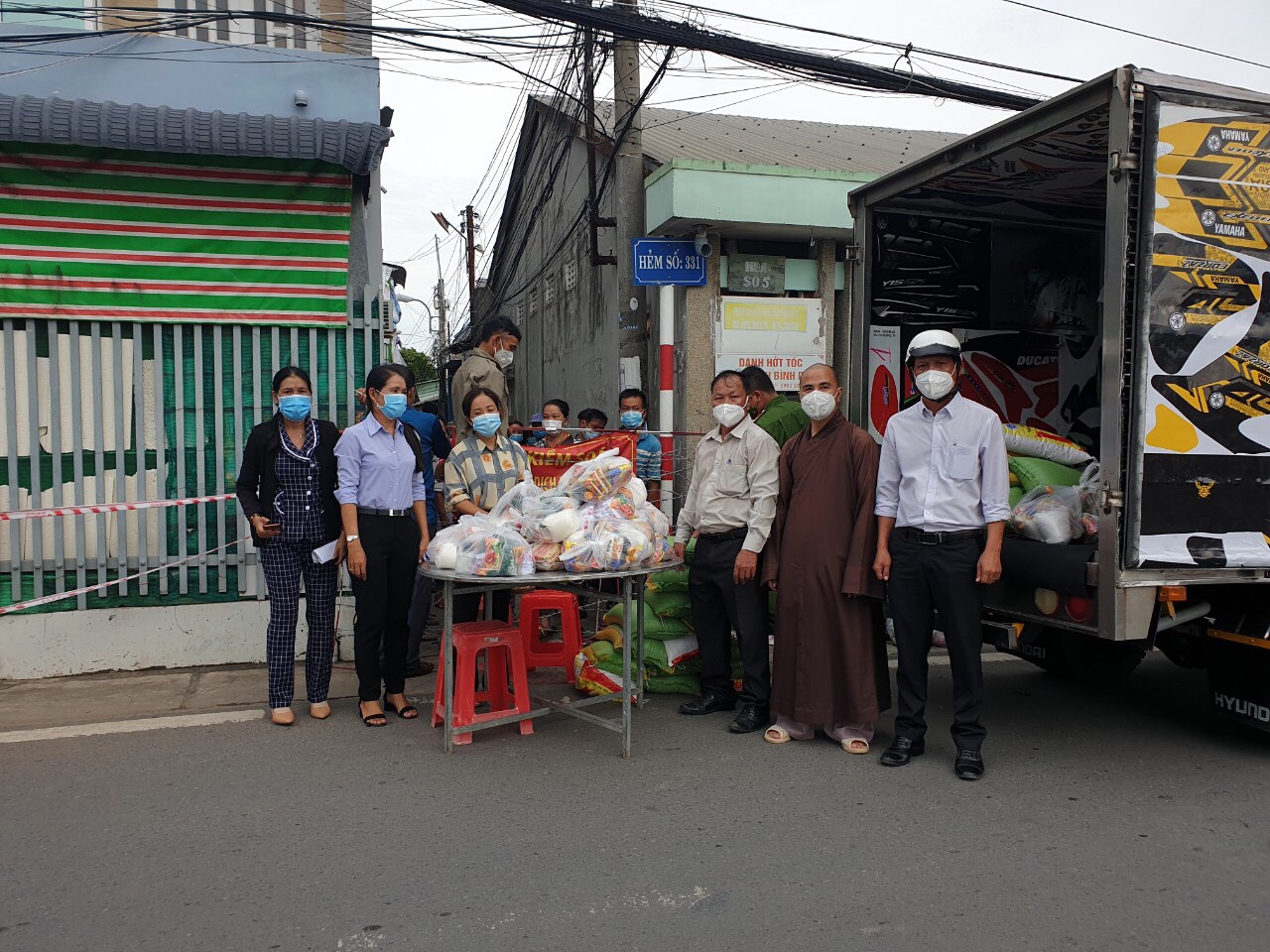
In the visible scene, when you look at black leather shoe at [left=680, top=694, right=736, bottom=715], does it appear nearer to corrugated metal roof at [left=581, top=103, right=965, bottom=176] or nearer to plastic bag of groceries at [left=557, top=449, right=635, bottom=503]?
plastic bag of groceries at [left=557, top=449, right=635, bottom=503]

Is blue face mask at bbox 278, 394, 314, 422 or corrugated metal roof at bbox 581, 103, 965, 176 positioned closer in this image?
blue face mask at bbox 278, 394, 314, 422

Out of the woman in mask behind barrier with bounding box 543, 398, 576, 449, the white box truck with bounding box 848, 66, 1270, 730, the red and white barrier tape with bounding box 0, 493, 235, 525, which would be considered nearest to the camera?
the white box truck with bounding box 848, 66, 1270, 730

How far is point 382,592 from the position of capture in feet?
15.9

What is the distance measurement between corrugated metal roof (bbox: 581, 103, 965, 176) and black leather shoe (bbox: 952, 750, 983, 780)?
7238 mm

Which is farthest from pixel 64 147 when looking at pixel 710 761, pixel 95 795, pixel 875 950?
pixel 875 950

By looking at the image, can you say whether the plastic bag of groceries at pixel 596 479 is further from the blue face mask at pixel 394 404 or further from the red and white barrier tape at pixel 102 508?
the red and white barrier tape at pixel 102 508

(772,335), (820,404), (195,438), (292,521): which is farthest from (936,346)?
(772,335)

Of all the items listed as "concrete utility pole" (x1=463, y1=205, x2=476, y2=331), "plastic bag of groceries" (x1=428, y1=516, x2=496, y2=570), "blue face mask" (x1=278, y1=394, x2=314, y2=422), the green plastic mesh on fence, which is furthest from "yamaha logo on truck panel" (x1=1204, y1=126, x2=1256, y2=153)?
"concrete utility pole" (x1=463, y1=205, x2=476, y2=331)

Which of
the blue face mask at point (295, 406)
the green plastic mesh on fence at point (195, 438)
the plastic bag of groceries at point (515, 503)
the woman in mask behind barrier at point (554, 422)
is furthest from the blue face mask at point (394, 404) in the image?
the woman in mask behind barrier at point (554, 422)

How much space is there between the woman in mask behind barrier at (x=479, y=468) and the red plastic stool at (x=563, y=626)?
26cm

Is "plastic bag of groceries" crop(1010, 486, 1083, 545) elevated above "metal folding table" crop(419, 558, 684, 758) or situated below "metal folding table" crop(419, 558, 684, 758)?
above

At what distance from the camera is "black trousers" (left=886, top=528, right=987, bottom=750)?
420 cm

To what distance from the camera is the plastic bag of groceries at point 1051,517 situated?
439cm

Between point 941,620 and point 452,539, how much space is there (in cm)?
221
